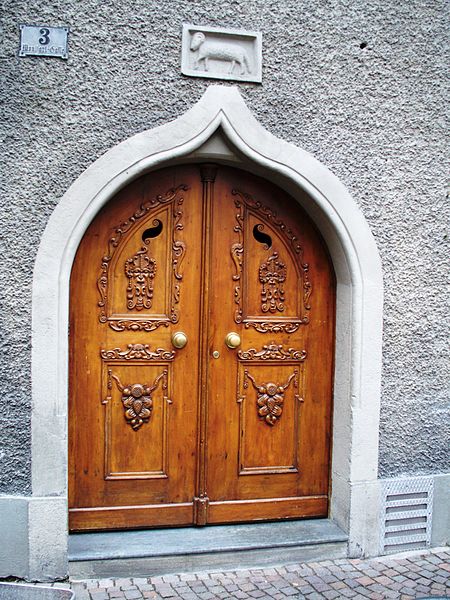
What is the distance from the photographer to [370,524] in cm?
411

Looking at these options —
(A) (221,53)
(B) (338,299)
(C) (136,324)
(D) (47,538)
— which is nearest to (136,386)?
(C) (136,324)

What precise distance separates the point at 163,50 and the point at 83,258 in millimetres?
1231


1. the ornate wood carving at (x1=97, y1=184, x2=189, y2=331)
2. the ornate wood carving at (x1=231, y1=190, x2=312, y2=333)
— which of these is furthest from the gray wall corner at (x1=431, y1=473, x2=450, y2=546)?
the ornate wood carving at (x1=97, y1=184, x2=189, y2=331)

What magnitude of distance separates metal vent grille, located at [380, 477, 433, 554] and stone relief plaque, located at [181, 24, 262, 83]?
2563 mm

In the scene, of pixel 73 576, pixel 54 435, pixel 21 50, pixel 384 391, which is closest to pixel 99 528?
pixel 73 576

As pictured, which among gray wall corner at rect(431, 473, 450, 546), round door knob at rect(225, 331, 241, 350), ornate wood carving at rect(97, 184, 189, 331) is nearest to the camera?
ornate wood carving at rect(97, 184, 189, 331)

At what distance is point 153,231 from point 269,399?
4.07 ft

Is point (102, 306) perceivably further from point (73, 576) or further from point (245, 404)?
point (73, 576)

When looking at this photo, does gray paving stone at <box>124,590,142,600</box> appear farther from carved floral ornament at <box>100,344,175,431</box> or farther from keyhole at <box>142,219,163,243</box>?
keyhole at <box>142,219,163,243</box>

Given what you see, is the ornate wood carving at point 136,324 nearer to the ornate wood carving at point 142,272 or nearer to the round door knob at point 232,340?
the ornate wood carving at point 142,272

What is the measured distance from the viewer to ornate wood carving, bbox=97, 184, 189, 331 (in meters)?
3.93

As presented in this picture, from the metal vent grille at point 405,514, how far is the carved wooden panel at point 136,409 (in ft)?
4.52

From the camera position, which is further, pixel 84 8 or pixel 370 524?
pixel 370 524

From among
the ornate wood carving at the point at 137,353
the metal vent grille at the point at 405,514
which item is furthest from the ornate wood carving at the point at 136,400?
the metal vent grille at the point at 405,514
